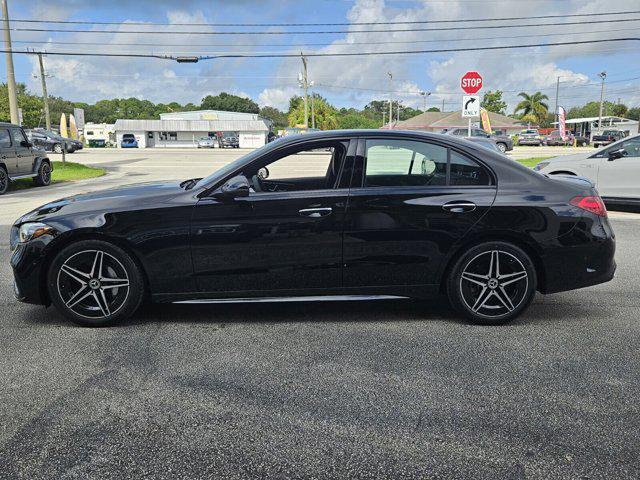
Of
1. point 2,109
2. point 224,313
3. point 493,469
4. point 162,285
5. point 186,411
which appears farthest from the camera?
point 2,109

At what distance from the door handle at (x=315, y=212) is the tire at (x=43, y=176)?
15.0m

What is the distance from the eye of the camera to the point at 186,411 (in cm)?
315

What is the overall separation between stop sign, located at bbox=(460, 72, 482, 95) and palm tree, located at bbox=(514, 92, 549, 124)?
2838 inches

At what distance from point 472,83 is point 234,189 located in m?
11.9

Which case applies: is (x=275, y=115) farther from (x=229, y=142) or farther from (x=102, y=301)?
(x=102, y=301)

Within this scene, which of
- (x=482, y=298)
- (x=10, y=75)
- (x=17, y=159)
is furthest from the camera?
(x=10, y=75)

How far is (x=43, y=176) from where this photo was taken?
56.0 feet

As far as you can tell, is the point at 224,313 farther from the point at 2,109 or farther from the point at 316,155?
the point at 2,109

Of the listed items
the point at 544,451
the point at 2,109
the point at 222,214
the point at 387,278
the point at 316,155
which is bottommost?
the point at 544,451

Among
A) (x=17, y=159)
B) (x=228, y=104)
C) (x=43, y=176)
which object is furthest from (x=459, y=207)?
(x=228, y=104)

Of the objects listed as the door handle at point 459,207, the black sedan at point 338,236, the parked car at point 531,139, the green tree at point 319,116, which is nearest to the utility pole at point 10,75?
the black sedan at point 338,236

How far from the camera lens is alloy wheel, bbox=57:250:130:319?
438cm

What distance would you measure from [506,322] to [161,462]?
9.85ft

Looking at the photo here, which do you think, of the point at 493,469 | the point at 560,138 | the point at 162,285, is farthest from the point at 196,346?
the point at 560,138
